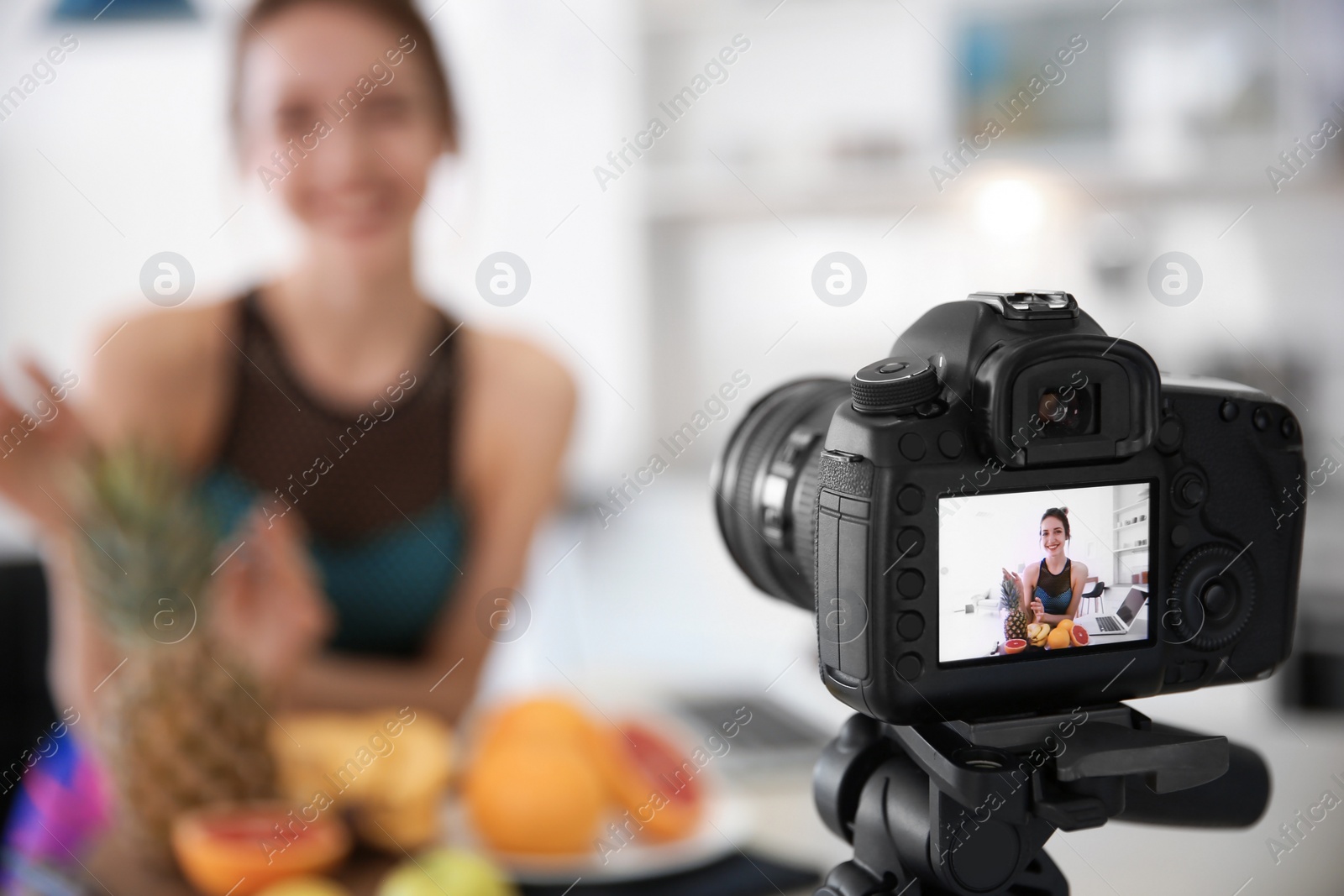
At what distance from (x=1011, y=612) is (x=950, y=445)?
3.0 inches

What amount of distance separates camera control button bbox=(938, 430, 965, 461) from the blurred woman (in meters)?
1.50

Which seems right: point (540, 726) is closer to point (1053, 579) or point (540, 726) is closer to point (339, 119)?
point (1053, 579)

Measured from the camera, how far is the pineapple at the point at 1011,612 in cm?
47

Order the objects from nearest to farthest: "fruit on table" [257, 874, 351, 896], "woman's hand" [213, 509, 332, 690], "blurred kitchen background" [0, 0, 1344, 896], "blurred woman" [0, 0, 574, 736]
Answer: "fruit on table" [257, 874, 351, 896], "woman's hand" [213, 509, 332, 690], "blurred woman" [0, 0, 574, 736], "blurred kitchen background" [0, 0, 1344, 896]

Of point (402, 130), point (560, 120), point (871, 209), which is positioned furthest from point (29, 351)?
point (871, 209)

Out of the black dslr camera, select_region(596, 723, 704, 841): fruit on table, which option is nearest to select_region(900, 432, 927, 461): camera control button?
the black dslr camera

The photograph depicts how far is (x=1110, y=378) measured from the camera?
0.47 m

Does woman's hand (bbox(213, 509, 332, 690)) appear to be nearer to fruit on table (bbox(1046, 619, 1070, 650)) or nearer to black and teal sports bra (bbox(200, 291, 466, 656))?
black and teal sports bra (bbox(200, 291, 466, 656))

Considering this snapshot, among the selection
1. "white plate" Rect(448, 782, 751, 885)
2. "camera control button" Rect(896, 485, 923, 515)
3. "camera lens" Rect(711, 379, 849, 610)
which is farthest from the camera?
"white plate" Rect(448, 782, 751, 885)

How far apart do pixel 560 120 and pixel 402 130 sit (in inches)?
23.2

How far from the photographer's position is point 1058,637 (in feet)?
1.58

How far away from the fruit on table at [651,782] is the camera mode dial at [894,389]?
2.08 feet

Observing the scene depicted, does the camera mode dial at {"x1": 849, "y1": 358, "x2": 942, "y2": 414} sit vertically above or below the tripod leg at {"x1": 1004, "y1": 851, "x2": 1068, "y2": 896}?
above

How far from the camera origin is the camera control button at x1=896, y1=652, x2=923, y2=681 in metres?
0.46
